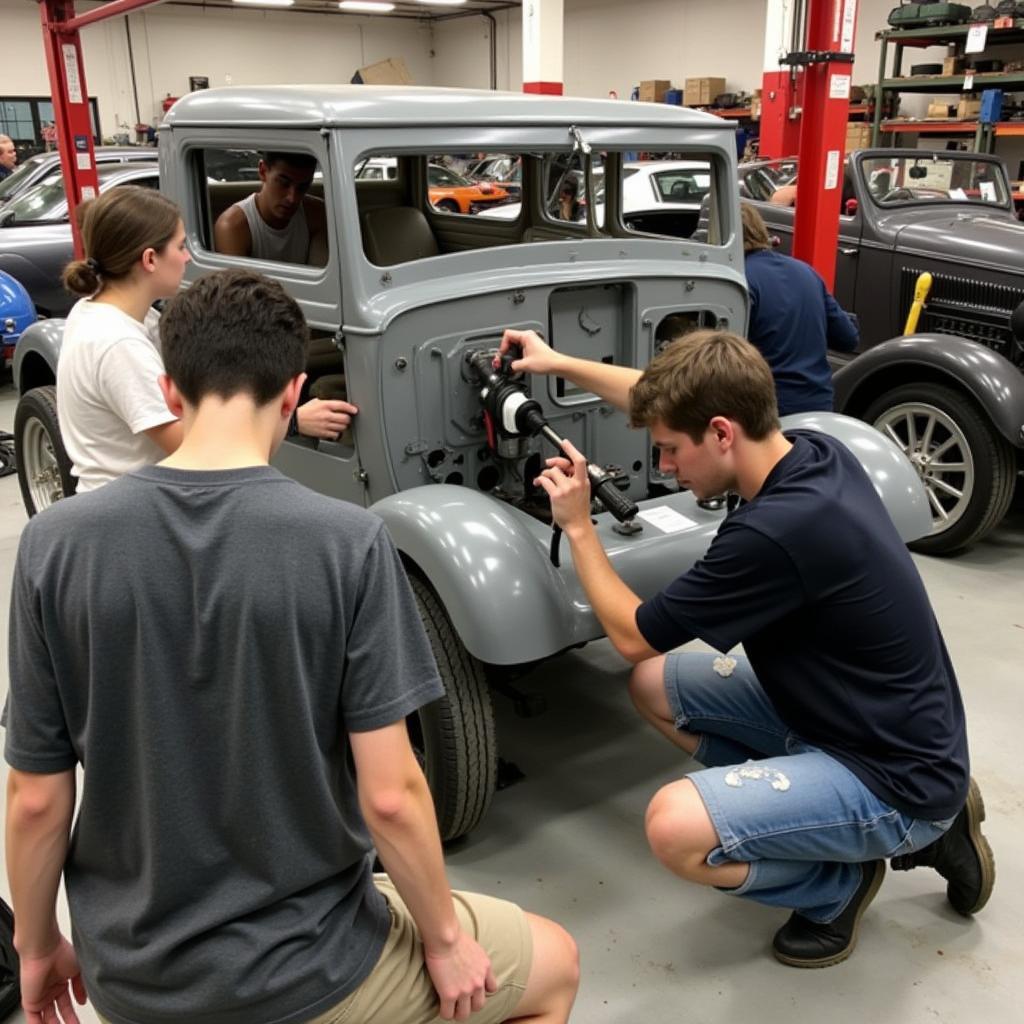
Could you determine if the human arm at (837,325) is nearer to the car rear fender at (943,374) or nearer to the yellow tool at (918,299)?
the car rear fender at (943,374)

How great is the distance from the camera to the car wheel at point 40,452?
430 cm

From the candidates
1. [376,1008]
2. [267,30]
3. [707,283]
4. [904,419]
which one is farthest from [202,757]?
[267,30]

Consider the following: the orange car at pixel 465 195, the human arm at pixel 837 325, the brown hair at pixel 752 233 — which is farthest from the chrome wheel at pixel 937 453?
the orange car at pixel 465 195

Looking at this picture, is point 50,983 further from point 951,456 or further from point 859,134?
point 859,134

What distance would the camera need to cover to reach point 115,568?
4.06 feet

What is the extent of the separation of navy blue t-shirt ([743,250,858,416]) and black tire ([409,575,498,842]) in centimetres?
174

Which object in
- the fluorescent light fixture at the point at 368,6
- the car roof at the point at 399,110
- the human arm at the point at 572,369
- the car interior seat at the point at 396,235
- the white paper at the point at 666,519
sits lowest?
the white paper at the point at 666,519

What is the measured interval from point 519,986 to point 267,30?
2362cm

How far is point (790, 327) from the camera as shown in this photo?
150 inches

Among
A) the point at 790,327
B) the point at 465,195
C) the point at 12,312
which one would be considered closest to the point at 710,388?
the point at 790,327

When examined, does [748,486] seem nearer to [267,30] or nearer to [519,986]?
[519,986]

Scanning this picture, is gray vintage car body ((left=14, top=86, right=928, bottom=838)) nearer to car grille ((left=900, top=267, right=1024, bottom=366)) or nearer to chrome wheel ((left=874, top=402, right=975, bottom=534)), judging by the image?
chrome wheel ((left=874, top=402, right=975, bottom=534))

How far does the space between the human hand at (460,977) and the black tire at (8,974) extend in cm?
125

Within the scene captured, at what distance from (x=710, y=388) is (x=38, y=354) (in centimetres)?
345
